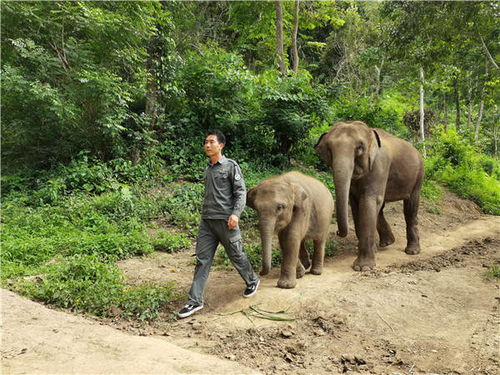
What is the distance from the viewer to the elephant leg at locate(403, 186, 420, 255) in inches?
316

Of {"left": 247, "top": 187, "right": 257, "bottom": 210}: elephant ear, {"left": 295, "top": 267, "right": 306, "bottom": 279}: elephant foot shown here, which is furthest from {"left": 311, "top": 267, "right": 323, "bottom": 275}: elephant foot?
{"left": 247, "top": 187, "right": 257, "bottom": 210}: elephant ear

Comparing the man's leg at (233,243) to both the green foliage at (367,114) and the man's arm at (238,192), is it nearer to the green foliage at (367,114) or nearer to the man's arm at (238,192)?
the man's arm at (238,192)

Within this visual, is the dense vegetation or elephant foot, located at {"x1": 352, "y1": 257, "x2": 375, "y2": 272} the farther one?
the dense vegetation

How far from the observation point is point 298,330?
4.33 meters

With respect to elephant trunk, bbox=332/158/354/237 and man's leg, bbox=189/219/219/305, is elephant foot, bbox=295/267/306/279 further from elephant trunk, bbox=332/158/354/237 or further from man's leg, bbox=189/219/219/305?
man's leg, bbox=189/219/219/305

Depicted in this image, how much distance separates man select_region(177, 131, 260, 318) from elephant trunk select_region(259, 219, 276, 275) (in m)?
0.26

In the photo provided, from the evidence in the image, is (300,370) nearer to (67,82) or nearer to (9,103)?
(67,82)

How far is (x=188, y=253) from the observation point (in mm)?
7277

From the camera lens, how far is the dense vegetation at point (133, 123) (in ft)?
23.5

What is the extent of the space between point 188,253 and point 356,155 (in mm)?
3437

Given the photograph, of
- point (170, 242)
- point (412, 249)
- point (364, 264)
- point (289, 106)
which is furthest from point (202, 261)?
point (289, 106)

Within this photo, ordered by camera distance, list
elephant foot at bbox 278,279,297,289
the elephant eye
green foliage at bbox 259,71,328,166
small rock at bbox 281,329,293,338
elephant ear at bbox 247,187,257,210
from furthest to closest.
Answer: green foliage at bbox 259,71,328,166
the elephant eye
elephant ear at bbox 247,187,257,210
elephant foot at bbox 278,279,297,289
small rock at bbox 281,329,293,338

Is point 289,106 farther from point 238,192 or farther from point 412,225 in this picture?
point 238,192

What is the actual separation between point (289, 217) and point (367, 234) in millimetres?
2025
